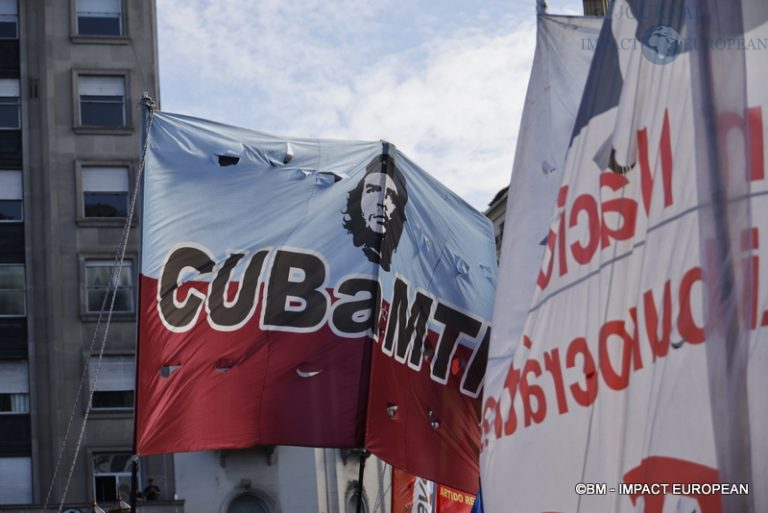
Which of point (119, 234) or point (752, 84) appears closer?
point (752, 84)

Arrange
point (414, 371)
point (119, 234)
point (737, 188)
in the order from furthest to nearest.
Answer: point (119, 234)
point (414, 371)
point (737, 188)

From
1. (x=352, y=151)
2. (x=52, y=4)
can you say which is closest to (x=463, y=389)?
(x=352, y=151)

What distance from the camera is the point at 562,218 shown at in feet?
23.8

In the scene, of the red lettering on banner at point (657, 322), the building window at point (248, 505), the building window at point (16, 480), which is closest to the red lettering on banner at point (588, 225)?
the red lettering on banner at point (657, 322)

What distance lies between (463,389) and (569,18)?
531 cm

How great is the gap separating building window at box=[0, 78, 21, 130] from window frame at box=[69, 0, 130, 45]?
2.18 meters

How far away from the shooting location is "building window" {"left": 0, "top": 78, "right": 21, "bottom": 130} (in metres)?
38.8

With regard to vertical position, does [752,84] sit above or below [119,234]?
below

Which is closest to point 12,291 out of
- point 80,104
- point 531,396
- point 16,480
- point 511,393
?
point 16,480

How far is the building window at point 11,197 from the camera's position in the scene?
3847 cm

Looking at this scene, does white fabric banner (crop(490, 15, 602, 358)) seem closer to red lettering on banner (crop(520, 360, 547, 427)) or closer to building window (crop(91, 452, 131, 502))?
red lettering on banner (crop(520, 360, 547, 427))

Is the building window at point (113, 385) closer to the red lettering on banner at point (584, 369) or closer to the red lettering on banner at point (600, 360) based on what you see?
the red lettering on banner at point (600, 360)

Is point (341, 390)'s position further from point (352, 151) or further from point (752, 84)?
point (752, 84)

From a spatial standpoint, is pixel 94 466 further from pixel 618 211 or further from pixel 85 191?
pixel 618 211
